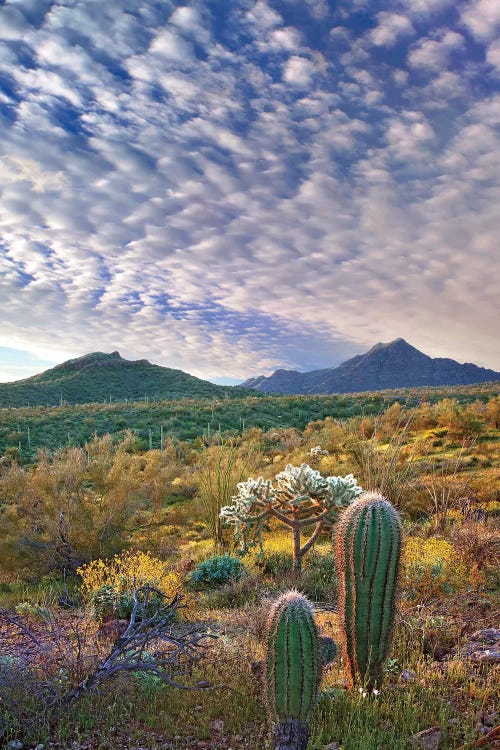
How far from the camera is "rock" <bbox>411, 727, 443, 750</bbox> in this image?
12.5ft

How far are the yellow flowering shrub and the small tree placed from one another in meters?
1.20

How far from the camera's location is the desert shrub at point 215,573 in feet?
28.1

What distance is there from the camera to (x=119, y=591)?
23.7ft

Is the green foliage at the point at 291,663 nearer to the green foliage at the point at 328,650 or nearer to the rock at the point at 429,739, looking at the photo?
the rock at the point at 429,739

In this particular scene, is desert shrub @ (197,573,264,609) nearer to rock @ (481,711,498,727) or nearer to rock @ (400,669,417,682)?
rock @ (400,669,417,682)

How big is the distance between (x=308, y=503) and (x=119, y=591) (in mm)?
2939

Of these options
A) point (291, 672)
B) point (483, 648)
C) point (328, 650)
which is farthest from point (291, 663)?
point (483, 648)

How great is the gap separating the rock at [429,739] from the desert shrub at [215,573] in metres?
4.83

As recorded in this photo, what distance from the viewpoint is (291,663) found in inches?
152

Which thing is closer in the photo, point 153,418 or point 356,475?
point 356,475

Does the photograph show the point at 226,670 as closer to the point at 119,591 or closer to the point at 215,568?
the point at 119,591

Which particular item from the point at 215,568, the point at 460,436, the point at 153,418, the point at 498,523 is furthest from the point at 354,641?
the point at 153,418

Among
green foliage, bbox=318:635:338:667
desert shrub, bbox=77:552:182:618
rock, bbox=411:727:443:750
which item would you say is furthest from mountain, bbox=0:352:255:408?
rock, bbox=411:727:443:750

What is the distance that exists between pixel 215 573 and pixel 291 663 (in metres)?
4.85
